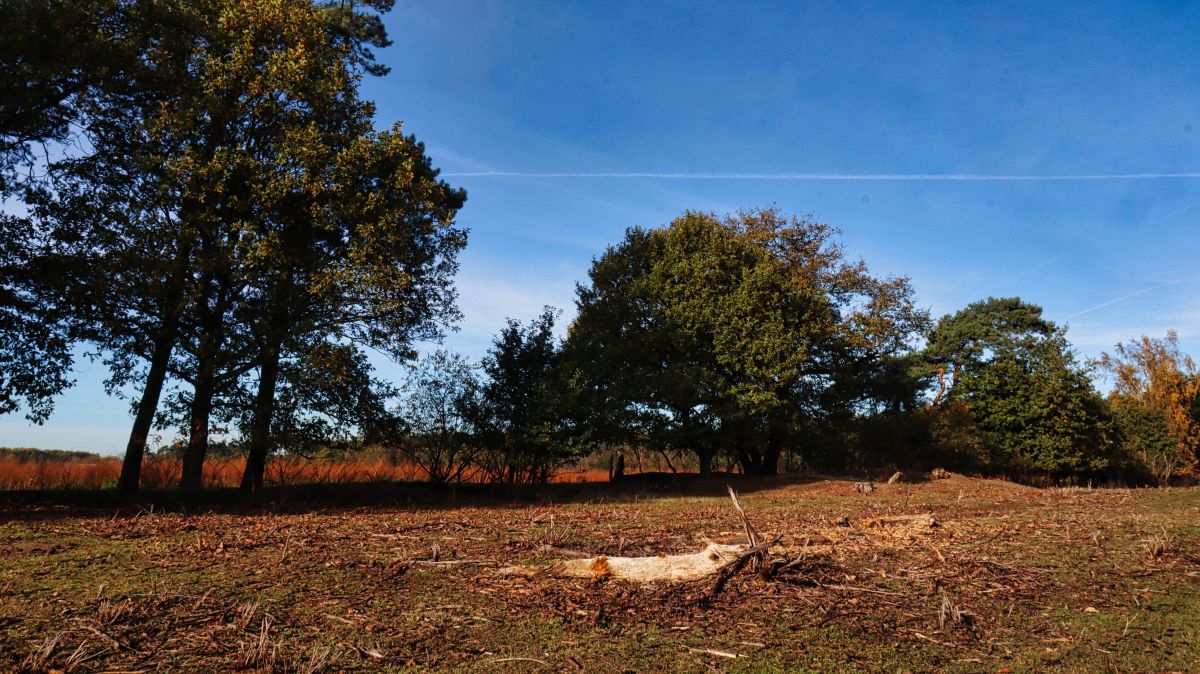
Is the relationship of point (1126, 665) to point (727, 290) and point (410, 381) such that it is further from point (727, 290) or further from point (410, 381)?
point (727, 290)

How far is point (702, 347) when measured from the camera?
75.3 ft

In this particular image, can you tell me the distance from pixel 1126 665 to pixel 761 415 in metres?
18.1

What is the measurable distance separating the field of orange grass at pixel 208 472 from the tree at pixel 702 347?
5.68 metres

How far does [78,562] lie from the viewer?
6.91 meters

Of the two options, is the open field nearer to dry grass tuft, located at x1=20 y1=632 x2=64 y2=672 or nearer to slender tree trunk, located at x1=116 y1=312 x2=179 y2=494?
dry grass tuft, located at x1=20 y1=632 x2=64 y2=672

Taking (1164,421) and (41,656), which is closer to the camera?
(41,656)

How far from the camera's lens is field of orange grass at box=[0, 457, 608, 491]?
16.1 meters

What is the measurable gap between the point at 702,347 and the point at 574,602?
17768 millimetres

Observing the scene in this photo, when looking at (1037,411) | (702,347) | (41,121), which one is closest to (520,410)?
(702,347)

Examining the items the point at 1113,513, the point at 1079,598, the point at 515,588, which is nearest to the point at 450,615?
the point at 515,588

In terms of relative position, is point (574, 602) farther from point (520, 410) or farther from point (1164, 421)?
point (1164, 421)

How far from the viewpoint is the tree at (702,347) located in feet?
70.7

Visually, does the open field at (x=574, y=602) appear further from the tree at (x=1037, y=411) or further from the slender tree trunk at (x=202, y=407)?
the tree at (x=1037, y=411)

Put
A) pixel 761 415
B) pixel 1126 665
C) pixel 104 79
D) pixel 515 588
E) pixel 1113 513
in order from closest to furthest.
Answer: pixel 1126 665, pixel 515 588, pixel 1113 513, pixel 104 79, pixel 761 415
